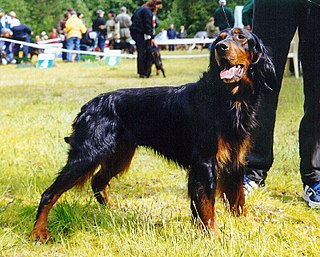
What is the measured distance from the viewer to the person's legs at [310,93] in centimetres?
356

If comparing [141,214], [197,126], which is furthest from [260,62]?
[141,214]

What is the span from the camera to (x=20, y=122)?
22.2 ft

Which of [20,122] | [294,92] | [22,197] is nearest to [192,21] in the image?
[294,92]

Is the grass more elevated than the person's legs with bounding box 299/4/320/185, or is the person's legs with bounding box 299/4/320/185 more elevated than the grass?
the person's legs with bounding box 299/4/320/185

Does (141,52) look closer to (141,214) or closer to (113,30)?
(141,214)

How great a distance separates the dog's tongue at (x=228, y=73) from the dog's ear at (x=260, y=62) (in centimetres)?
18

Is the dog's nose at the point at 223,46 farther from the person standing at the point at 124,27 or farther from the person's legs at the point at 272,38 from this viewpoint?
the person standing at the point at 124,27

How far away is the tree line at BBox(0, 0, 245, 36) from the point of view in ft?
134

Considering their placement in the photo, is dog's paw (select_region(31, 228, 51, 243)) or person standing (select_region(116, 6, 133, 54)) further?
person standing (select_region(116, 6, 133, 54))

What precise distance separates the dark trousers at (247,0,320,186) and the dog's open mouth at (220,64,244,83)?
0.70 metres

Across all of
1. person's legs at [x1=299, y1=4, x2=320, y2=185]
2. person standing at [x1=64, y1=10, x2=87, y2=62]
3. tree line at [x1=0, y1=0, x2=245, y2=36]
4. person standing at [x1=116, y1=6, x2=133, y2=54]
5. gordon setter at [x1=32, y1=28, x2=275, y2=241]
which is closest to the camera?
gordon setter at [x1=32, y1=28, x2=275, y2=241]

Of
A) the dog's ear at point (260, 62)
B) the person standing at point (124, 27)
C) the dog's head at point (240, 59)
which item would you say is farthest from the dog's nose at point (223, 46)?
the person standing at point (124, 27)

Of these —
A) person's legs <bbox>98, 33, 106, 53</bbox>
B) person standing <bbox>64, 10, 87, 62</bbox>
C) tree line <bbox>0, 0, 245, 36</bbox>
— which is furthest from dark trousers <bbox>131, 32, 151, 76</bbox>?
tree line <bbox>0, 0, 245, 36</bbox>

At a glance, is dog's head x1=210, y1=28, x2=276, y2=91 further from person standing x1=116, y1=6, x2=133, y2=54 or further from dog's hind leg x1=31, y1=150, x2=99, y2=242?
person standing x1=116, y1=6, x2=133, y2=54
